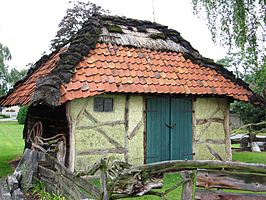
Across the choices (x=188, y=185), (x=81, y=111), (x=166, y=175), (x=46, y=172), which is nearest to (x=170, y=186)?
(x=166, y=175)

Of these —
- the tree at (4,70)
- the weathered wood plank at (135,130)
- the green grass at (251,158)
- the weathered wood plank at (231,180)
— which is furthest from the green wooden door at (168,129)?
the tree at (4,70)

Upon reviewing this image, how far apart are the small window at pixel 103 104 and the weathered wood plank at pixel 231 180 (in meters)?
5.93

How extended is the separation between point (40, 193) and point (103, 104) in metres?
3.14

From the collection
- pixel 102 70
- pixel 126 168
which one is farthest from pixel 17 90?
pixel 126 168

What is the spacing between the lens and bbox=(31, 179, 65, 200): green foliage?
6.66 m

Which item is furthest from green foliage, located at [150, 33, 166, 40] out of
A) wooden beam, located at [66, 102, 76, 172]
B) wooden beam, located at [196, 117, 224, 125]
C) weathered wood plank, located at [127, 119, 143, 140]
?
wooden beam, located at [66, 102, 76, 172]

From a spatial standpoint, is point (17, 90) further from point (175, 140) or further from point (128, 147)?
point (175, 140)

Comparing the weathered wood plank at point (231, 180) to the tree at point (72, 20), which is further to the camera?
the tree at point (72, 20)

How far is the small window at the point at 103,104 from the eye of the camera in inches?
384

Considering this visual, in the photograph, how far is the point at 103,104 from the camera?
32.2 ft

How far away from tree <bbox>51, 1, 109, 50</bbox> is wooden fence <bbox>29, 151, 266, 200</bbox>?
74.1 ft

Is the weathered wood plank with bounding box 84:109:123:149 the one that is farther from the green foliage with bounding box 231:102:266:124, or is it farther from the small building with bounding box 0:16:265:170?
the green foliage with bounding box 231:102:266:124

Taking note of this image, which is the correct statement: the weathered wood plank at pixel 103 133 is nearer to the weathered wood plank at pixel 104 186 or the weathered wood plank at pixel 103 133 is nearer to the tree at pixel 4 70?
the weathered wood plank at pixel 104 186

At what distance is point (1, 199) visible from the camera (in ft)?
22.5
